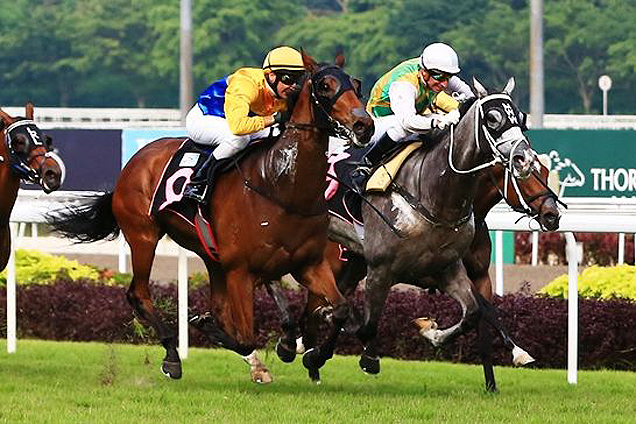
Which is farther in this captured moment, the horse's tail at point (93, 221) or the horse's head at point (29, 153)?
the horse's tail at point (93, 221)

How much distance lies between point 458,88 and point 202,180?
1.36 m

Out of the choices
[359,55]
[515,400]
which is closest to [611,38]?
[359,55]

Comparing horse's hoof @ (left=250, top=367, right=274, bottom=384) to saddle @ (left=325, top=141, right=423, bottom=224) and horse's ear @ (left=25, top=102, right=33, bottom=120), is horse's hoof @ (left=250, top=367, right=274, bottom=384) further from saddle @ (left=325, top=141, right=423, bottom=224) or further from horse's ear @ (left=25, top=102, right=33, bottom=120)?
horse's ear @ (left=25, top=102, right=33, bottom=120)

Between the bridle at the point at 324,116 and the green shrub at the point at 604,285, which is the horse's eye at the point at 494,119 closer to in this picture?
the bridle at the point at 324,116

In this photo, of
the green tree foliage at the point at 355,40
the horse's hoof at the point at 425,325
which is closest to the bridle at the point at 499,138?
the horse's hoof at the point at 425,325

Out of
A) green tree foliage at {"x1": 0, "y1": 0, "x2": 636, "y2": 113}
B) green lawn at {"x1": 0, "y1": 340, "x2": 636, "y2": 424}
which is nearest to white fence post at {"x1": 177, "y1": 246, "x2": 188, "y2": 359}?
green lawn at {"x1": 0, "y1": 340, "x2": 636, "y2": 424}

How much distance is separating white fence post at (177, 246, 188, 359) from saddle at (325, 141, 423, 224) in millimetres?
981

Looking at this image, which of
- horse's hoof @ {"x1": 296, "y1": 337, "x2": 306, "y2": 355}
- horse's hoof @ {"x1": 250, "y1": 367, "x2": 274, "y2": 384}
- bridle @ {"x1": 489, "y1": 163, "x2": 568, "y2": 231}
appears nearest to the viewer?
bridle @ {"x1": 489, "y1": 163, "x2": 568, "y2": 231}

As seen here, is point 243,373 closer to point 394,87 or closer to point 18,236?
point 394,87

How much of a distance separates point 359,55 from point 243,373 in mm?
32077

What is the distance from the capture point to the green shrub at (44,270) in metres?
10.7

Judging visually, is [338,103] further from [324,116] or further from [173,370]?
[173,370]

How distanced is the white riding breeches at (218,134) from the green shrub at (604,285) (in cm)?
266

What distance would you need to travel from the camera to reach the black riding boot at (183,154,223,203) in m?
7.52
